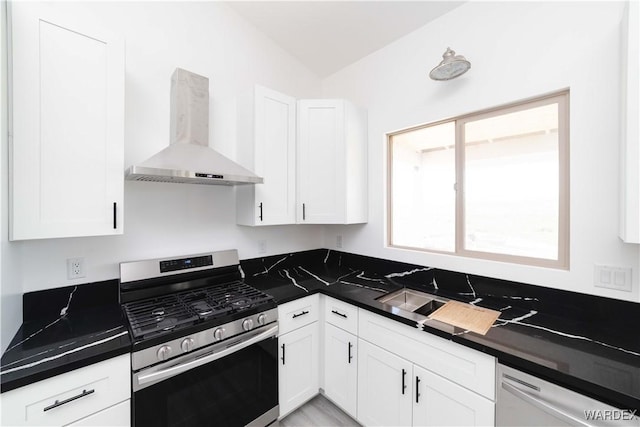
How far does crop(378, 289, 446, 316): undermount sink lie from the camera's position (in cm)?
177

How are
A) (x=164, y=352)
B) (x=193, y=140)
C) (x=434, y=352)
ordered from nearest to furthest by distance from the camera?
1. (x=164, y=352)
2. (x=434, y=352)
3. (x=193, y=140)

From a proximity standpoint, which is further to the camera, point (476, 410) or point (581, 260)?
point (581, 260)

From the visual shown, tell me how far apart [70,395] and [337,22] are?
275 cm

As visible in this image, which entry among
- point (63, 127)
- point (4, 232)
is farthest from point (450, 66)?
point (4, 232)

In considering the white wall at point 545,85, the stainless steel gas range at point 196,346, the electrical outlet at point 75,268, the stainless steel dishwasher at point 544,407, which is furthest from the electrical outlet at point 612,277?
the electrical outlet at point 75,268

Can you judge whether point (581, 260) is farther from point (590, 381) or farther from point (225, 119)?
point (225, 119)

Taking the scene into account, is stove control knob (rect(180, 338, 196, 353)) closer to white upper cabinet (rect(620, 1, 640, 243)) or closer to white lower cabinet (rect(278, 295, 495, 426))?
white lower cabinet (rect(278, 295, 495, 426))

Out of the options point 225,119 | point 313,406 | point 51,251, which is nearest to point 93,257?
point 51,251

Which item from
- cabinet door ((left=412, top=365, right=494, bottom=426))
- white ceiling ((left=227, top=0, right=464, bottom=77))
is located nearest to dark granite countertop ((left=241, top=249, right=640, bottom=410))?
cabinet door ((left=412, top=365, right=494, bottom=426))

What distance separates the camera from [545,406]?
3.19ft

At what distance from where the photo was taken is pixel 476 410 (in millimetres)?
1170

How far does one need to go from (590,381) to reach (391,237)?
150cm

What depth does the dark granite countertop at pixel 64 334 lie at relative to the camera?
96 centimetres

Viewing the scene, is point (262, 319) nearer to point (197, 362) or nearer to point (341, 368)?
point (197, 362)
